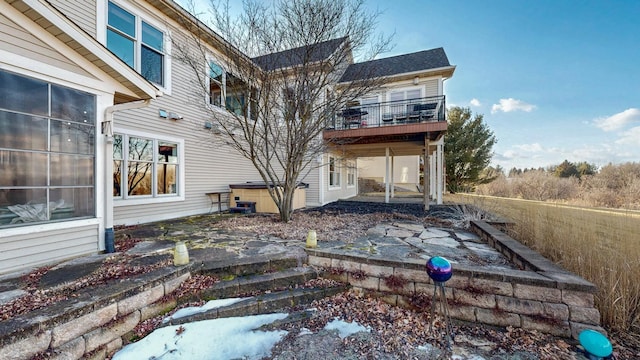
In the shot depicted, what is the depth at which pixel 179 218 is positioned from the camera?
6602 mm

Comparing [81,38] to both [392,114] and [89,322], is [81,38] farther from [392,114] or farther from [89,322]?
[392,114]

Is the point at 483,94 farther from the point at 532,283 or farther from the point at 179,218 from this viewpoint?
the point at 179,218

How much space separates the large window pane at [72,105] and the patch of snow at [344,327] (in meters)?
4.12

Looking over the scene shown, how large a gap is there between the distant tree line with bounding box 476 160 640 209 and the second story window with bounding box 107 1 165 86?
42.7 feet

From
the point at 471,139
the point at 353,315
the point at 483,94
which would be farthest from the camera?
the point at 471,139

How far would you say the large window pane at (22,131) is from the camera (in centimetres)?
296

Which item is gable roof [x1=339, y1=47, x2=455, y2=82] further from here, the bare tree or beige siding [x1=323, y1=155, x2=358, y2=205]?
beige siding [x1=323, y1=155, x2=358, y2=205]

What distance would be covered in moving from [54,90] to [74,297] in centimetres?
269

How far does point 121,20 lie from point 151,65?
0.98m

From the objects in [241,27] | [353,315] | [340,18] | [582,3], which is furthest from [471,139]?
[353,315]

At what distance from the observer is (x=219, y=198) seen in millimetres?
7945

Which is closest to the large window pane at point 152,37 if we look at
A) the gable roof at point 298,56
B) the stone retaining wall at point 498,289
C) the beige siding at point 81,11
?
the beige siding at point 81,11

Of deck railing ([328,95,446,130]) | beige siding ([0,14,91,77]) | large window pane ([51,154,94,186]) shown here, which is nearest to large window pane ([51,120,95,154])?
large window pane ([51,154,94,186])

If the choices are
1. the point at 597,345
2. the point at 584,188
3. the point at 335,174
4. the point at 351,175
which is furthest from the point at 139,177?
the point at 584,188
